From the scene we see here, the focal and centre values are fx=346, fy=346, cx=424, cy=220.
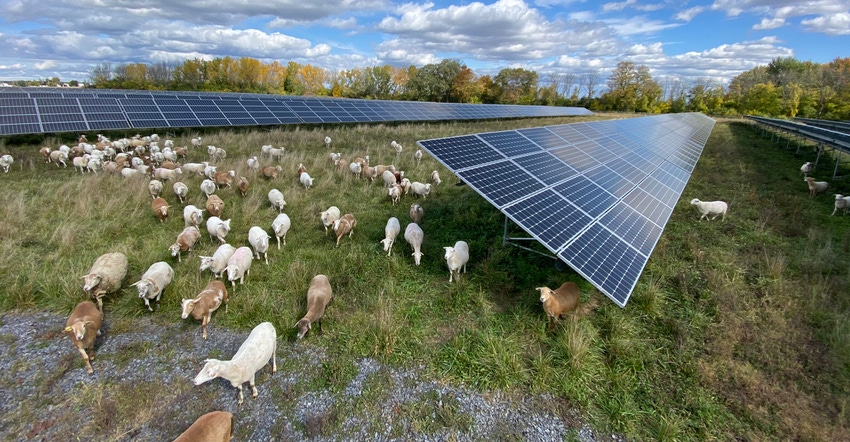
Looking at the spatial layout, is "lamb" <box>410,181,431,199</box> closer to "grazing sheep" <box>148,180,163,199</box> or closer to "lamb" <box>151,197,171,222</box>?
"lamb" <box>151,197,171,222</box>

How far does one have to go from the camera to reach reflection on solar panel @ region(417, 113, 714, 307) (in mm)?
5902

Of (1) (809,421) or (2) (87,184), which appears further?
(2) (87,184)

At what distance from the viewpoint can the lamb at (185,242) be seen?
25.3ft

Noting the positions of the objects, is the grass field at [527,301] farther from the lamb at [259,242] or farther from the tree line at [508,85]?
the tree line at [508,85]

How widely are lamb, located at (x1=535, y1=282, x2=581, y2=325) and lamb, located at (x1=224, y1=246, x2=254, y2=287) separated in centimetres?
579

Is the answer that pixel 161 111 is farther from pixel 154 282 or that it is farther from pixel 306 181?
pixel 154 282

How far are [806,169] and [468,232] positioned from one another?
64.4 ft

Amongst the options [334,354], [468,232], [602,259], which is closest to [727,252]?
[602,259]

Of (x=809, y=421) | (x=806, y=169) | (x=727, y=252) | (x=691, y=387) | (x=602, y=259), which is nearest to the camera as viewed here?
(x=809, y=421)

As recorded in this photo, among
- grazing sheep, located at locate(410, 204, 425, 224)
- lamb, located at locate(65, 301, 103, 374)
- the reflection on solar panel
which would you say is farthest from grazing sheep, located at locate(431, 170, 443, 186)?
lamb, located at locate(65, 301, 103, 374)

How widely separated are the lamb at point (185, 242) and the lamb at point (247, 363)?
3.95 m

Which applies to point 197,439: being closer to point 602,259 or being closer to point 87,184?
point 602,259

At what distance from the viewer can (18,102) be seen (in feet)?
63.0

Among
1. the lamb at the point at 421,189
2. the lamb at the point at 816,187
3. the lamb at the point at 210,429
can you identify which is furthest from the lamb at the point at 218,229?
the lamb at the point at 816,187
